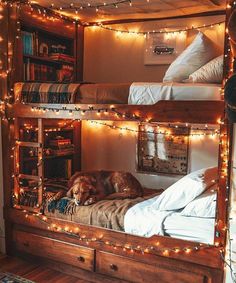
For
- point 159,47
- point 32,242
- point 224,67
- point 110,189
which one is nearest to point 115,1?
point 159,47

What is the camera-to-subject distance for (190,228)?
7.68ft

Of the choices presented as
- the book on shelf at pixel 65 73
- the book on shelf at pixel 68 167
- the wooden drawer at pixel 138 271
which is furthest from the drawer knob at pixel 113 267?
the book on shelf at pixel 65 73

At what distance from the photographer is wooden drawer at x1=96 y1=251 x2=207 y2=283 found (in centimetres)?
238

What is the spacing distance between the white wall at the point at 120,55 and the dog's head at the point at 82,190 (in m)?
1.31

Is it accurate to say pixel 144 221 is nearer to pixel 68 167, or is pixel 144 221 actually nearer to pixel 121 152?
pixel 121 152

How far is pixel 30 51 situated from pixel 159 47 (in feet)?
4.45

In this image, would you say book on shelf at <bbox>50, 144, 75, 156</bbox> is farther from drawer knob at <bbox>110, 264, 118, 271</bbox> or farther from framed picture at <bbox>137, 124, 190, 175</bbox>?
drawer knob at <bbox>110, 264, 118, 271</bbox>

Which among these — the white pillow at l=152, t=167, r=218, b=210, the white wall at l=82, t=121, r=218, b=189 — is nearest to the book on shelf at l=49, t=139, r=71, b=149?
the white wall at l=82, t=121, r=218, b=189

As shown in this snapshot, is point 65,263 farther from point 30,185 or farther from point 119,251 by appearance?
point 30,185

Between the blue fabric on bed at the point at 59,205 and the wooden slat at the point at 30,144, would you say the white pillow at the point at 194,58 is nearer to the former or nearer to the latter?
the wooden slat at the point at 30,144

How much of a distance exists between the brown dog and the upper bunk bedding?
810 mm

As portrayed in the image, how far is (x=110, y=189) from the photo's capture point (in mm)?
3268

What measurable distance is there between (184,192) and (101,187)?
985 millimetres

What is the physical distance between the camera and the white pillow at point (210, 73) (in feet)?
7.36
